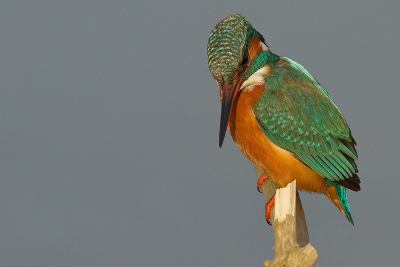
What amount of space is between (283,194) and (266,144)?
711 mm

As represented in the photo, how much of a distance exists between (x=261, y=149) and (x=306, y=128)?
380 millimetres

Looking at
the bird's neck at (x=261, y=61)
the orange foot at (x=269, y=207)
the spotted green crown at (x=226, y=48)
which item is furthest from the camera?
the orange foot at (x=269, y=207)

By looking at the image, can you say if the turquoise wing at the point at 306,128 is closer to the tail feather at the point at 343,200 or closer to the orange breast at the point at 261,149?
the orange breast at the point at 261,149

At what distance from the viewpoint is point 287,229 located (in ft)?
13.2

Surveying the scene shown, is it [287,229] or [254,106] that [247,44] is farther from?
[287,229]

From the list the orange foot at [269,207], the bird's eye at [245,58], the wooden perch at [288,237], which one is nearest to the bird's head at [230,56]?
the bird's eye at [245,58]

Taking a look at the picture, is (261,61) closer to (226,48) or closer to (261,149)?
(226,48)

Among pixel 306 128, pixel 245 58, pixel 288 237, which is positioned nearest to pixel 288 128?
pixel 306 128

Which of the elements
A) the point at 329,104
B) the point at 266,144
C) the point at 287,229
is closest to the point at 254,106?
the point at 266,144

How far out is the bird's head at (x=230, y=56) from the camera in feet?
13.9

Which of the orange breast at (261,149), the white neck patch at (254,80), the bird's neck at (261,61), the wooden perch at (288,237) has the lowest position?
the wooden perch at (288,237)

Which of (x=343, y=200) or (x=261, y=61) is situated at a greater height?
(x=261, y=61)

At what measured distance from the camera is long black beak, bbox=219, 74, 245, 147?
4.34m

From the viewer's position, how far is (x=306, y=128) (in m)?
4.69
